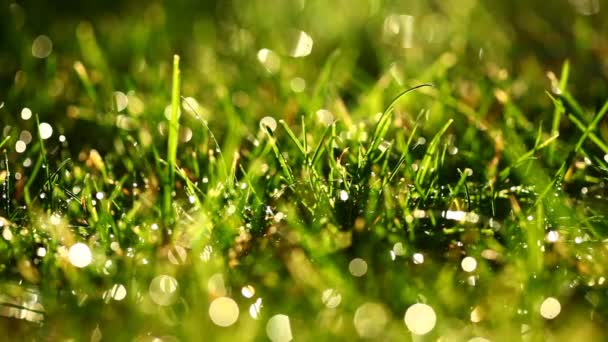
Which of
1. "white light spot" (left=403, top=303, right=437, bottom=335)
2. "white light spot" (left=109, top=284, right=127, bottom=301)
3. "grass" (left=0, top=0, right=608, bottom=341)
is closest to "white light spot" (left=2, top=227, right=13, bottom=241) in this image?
"grass" (left=0, top=0, right=608, bottom=341)

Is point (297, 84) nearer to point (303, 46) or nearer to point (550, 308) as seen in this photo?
point (303, 46)

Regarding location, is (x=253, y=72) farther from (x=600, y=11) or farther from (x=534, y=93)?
(x=600, y=11)

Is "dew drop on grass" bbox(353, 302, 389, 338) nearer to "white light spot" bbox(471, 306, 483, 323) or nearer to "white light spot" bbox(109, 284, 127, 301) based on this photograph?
"white light spot" bbox(471, 306, 483, 323)

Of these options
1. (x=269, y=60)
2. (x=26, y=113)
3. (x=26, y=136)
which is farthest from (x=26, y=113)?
(x=269, y=60)

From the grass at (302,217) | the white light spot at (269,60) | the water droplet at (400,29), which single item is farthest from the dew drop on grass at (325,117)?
the water droplet at (400,29)

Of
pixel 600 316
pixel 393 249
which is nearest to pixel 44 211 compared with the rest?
pixel 393 249
